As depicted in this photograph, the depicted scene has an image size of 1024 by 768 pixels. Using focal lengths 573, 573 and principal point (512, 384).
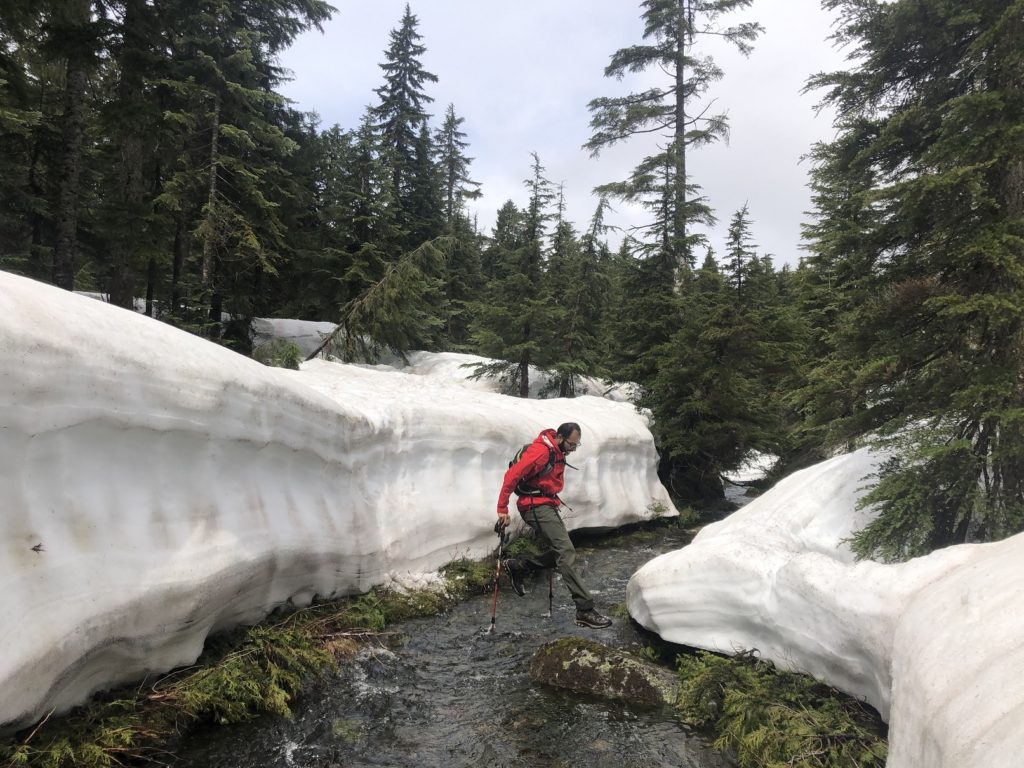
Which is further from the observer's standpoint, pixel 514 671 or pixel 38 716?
pixel 514 671

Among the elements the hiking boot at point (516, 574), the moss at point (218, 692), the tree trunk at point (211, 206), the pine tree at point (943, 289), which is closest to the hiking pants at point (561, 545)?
the hiking boot at point (516, 574)

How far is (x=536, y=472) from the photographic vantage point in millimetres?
8133

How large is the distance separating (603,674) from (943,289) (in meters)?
5.70

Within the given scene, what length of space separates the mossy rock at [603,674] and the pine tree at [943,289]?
8.31 feet

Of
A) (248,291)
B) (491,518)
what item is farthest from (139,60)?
(491,518)

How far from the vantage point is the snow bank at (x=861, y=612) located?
2861mm

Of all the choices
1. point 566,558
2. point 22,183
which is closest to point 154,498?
point 566,558

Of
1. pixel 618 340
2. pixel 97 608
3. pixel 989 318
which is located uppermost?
pixel 618 340

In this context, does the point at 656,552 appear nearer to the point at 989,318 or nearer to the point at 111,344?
the point at 989,318

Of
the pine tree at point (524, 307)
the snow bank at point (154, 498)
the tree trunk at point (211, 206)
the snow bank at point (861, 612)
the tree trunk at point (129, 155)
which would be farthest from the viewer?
the pine tree at point (524, 307)

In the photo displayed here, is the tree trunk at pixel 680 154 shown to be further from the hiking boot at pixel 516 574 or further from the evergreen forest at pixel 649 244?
the hiking boot at pixel 516 574

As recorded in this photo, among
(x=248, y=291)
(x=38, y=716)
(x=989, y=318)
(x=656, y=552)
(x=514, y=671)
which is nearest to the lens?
(x=38, y=716)

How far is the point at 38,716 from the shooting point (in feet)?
12.5

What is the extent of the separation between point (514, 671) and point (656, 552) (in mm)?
6855
